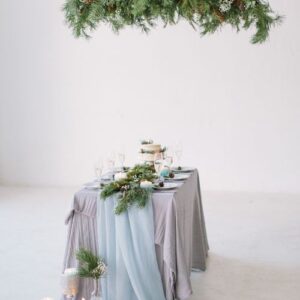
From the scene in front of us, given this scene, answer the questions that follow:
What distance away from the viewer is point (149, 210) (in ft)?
8.45

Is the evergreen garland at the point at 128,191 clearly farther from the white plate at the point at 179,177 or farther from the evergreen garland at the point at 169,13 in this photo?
the evergreen garland at the point at 169,13

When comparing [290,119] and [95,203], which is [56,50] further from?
[95,203]

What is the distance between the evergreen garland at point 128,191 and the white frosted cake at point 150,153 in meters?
0.54

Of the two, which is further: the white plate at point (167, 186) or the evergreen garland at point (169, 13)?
the white plate at point (167, 186)

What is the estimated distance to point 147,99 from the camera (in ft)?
21.9

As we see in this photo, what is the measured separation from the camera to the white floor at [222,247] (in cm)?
300

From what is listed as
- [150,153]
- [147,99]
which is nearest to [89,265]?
[150,153]

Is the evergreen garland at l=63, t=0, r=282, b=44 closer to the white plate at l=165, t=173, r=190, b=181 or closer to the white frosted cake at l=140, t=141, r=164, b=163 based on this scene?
the white plate at l=165, t=173, r=190, b=181

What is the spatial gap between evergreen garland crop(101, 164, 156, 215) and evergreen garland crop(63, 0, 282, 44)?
1013 millimetres

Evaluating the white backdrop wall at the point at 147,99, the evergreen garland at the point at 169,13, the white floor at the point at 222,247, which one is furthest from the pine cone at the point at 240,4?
the white backdrop wall at the point at 147,99

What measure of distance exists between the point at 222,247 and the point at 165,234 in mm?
1483

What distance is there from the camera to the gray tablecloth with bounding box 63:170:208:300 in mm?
2523

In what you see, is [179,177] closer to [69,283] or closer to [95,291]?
[95,291]

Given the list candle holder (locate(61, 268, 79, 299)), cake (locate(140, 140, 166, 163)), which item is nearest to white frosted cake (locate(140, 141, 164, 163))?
cake (locate(140, 140, 166, 163))
